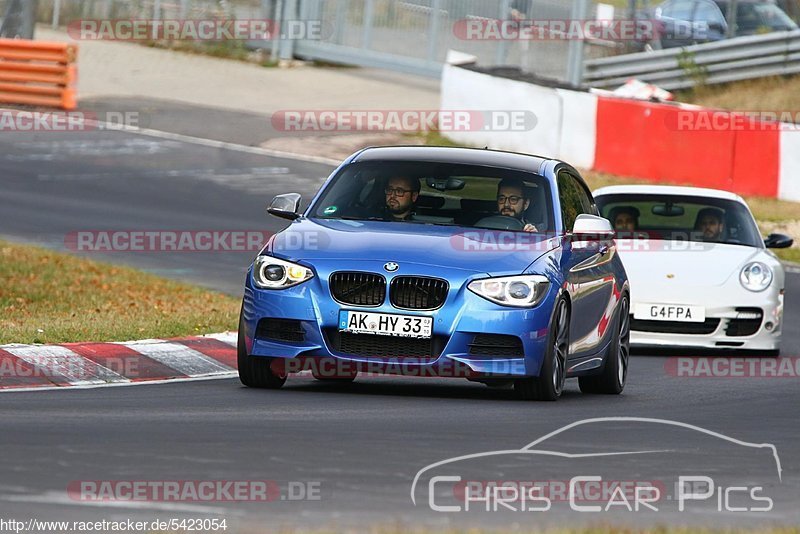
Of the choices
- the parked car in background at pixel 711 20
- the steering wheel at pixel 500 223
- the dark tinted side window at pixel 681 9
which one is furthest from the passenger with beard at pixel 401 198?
the dark tinted side window at pixel 681 9

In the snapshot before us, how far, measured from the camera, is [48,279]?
52.3 ft

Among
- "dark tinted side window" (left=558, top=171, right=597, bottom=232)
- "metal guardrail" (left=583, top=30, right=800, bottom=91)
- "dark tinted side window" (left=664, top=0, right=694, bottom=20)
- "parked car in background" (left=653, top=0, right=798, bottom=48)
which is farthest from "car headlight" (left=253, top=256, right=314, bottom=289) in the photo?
"dark tinted side window" (left=664, top=0, right=694, bottom=20)

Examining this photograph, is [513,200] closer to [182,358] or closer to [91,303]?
[182,358]

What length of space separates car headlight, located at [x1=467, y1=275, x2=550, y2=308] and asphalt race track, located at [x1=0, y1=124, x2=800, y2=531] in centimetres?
59

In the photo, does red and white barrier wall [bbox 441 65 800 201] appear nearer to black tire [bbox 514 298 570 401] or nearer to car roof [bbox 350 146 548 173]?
car roof [bbox 350 146 548 173]

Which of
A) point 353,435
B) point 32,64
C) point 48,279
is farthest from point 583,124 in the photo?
point 353,435

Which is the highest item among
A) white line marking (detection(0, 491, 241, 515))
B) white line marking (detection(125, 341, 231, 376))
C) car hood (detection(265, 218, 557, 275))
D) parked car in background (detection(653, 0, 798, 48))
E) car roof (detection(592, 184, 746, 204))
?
parked car in background (detection(653, 0, 798, 48))

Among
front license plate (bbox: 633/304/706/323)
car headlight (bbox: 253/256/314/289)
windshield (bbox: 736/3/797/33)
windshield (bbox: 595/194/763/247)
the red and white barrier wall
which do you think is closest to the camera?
car headlight (bbox: 253/256/314/289)

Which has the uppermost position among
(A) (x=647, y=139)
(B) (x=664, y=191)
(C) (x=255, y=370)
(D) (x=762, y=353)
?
(B) (x=664, y=191)

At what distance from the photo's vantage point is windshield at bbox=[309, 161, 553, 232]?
10625 mm

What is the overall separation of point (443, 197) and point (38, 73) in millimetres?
20589

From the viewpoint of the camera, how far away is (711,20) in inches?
1325

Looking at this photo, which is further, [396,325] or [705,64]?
[705,64]

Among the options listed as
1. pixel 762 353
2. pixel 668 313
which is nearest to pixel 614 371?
pixel 668 313
